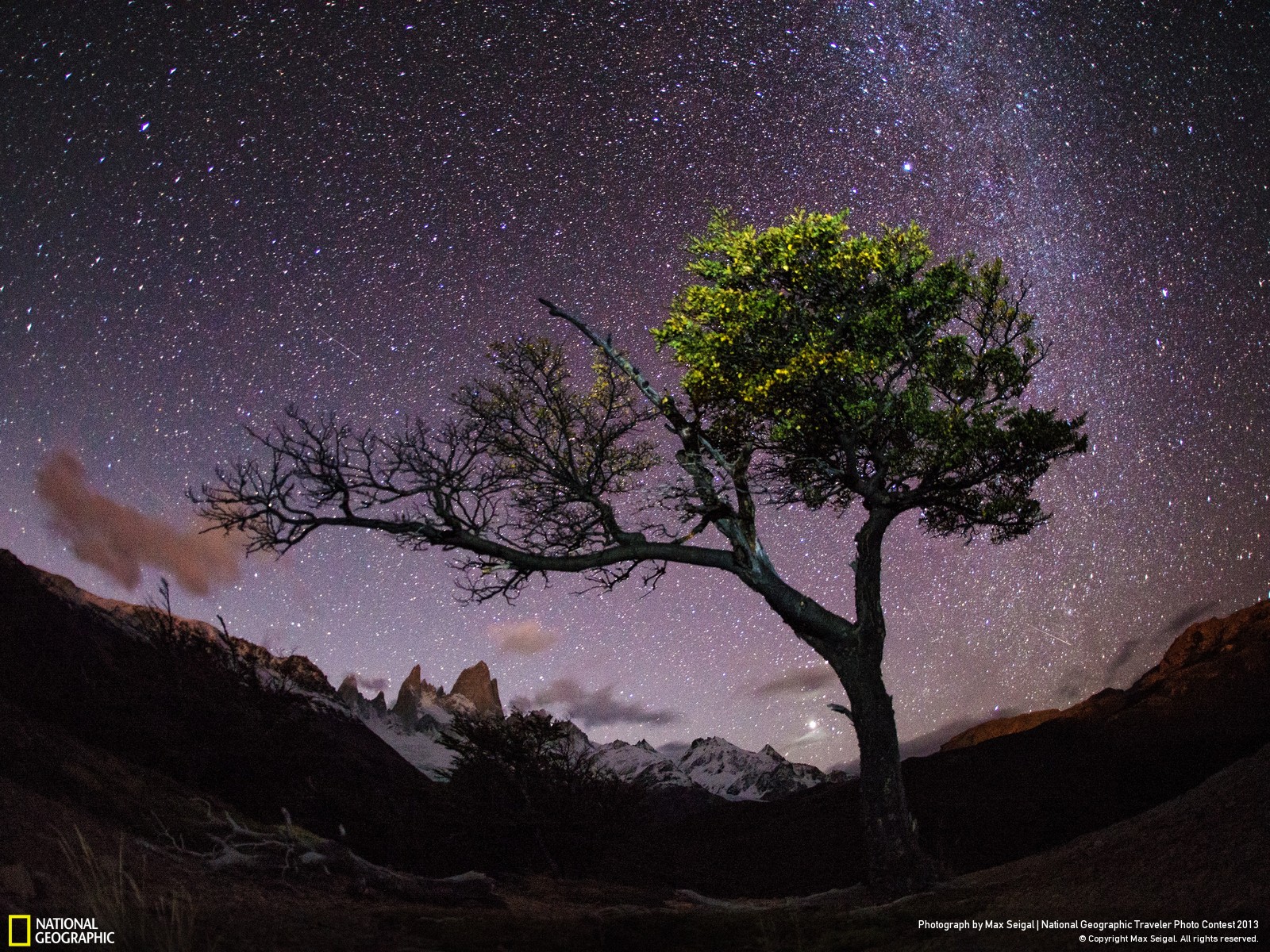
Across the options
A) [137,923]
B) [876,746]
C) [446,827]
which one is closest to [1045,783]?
[446,827]

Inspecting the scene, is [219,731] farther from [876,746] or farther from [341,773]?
[876,746]

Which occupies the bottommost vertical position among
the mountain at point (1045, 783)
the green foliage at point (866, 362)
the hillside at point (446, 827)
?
the mountain at point (1045, 783)

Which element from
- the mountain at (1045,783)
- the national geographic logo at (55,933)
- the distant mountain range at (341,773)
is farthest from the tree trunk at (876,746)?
the mountain at (1045,783)

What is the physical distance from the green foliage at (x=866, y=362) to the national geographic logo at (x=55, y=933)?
8.94 m

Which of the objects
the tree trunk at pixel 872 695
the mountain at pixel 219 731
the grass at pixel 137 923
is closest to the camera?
the grass at pixel 137 923

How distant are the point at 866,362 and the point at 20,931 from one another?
34.1 ft

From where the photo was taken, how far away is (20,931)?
4.16m

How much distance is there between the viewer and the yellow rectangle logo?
13.2ft

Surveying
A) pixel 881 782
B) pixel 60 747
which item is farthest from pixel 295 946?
pixel 60 747

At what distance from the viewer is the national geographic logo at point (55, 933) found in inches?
158

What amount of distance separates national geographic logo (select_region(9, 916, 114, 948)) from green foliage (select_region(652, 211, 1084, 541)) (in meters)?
8.94

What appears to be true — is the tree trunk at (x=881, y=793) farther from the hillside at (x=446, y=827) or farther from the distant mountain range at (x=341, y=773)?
the distant mountain range at (x=341, y=773)

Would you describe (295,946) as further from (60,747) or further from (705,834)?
(705,834)

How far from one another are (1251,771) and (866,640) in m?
4.23
